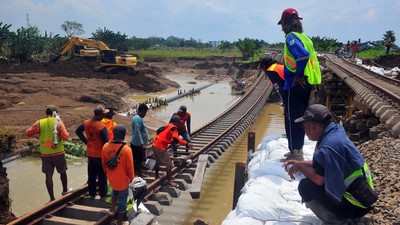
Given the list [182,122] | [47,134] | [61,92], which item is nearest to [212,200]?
[182,122]

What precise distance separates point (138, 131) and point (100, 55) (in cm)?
2927

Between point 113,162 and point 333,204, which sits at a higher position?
point 333,204

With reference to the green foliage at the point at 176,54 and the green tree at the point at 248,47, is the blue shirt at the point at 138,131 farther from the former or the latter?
the green foliage at the point at 176,54

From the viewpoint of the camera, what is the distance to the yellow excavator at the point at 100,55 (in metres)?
32.3

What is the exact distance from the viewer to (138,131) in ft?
20.7

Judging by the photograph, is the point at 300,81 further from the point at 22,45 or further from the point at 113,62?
the point at 22,45

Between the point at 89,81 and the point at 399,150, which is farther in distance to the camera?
the point at 89,81

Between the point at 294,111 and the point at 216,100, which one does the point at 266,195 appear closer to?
the point at 294,111

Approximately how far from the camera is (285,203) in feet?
12.2

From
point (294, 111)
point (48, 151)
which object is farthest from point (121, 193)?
point (294, 111)

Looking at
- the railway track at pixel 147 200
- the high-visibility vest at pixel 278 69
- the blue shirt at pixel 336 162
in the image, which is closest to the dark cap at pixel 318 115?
the blue shirt at pixel 336 162

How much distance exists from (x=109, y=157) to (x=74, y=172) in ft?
19.5

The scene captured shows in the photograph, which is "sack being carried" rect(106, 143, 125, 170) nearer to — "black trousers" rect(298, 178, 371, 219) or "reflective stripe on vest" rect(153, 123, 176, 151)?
"reflective stripe on vest" rect(153, 123, 176, 151)

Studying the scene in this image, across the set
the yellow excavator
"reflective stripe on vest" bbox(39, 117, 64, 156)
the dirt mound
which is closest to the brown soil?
the yellow excavator
